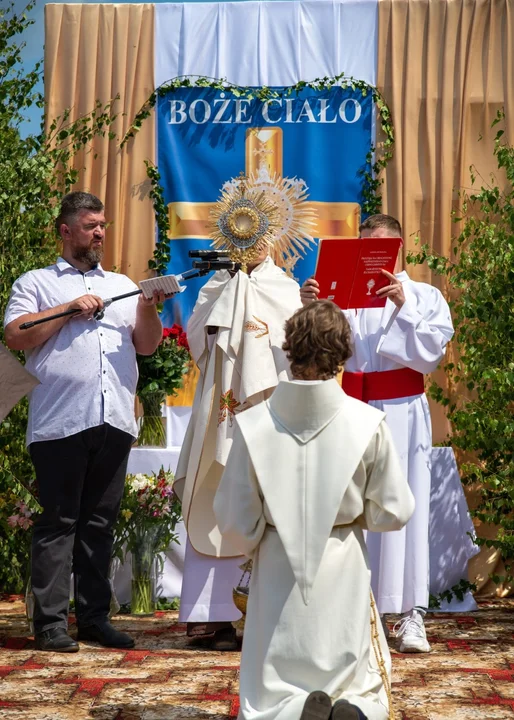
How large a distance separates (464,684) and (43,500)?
2.02 metres

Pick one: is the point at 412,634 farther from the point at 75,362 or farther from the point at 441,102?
the point at 441,102

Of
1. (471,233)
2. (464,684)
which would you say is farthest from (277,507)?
(471,233)

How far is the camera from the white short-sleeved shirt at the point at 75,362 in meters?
4.74

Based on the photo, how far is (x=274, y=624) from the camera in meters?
3.02

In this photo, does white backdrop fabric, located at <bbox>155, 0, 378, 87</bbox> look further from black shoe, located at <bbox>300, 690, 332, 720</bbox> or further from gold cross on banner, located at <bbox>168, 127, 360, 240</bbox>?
black shoe, located at <bbox>300, 690, 332, 720</bbox>

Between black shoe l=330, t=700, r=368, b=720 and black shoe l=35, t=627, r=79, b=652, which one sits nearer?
black shoe l=330, t=700, r=368, b=720

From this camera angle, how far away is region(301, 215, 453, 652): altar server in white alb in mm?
4922

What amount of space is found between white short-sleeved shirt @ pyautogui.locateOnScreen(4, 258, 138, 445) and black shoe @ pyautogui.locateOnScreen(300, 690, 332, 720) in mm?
2198

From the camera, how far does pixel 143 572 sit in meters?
5.82

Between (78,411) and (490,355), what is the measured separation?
2289mm

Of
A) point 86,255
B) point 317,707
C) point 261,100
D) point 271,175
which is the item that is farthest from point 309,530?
point 261,100

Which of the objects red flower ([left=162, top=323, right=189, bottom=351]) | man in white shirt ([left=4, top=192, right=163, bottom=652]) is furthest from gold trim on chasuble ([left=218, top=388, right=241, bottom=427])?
red flower ([left=162, top=323, right=189, bottom=351])

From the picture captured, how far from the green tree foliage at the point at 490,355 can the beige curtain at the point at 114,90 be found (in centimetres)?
203

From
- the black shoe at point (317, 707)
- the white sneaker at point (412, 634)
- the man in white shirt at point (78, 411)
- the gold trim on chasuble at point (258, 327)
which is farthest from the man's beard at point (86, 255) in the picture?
the black shoe at point (317, 707)
